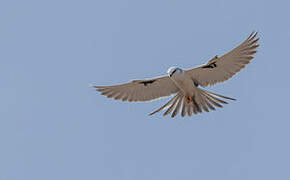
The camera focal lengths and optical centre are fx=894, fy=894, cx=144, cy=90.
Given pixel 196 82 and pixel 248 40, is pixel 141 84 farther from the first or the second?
pixel 248 40

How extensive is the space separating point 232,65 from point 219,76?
22.6 inches

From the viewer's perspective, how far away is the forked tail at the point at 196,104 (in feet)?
88.4

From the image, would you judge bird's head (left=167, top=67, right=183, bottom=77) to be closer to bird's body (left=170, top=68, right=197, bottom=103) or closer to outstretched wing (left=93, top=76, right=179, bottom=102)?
bird's body (left=170, top=68, right=197, bottom=103)

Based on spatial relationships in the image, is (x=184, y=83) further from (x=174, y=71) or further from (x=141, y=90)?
(x=141, y=90)

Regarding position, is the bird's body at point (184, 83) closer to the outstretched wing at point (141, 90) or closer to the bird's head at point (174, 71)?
the bird's head at point (174, 71)

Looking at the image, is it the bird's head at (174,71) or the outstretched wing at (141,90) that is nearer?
the bird's head at (174,71)

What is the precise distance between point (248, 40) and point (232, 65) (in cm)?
99

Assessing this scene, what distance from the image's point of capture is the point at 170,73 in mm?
26359

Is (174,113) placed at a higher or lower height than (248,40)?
lower

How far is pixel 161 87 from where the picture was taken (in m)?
27.6

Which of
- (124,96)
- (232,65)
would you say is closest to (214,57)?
(232,65)

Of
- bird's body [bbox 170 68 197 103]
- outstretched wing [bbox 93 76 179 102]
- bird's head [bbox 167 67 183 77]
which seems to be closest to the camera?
bird's head [bbox 167 67 183 77]

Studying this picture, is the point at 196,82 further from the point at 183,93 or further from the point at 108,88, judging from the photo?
the point at 108,88

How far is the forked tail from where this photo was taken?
27.0m
